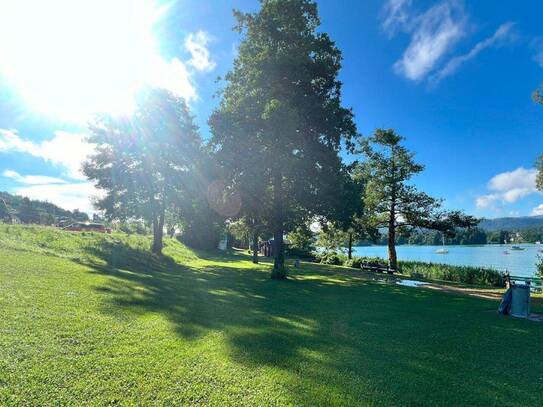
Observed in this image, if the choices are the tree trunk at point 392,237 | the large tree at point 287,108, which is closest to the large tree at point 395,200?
the tree trunk at point 392,237

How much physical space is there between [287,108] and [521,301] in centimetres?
1253

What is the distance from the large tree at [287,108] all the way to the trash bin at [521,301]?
9.87m

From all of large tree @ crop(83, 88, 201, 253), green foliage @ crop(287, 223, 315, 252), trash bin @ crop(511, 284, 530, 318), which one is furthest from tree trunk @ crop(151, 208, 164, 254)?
trash bin @ crop(511, 284, 530, 318)

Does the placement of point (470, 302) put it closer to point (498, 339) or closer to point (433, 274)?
point (498, 339)

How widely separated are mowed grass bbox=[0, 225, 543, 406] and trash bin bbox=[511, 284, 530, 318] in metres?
0.65

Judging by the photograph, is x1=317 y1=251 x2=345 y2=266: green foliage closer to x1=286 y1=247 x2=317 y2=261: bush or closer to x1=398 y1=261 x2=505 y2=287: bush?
x1=286 y1=247 x2=317 y2=261: bush

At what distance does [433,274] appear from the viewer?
94.5 feet

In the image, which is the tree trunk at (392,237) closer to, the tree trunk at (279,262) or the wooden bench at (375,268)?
the wooden bench at (375,268)

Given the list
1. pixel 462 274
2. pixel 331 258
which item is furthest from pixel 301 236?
pixel 462 274

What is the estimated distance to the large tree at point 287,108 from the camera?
18109mm

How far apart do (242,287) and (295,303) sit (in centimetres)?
412

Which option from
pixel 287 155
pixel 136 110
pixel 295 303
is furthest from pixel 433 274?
pixel 136 110

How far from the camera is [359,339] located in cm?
751

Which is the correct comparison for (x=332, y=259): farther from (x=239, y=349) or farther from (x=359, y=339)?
(x=239, y=349)
